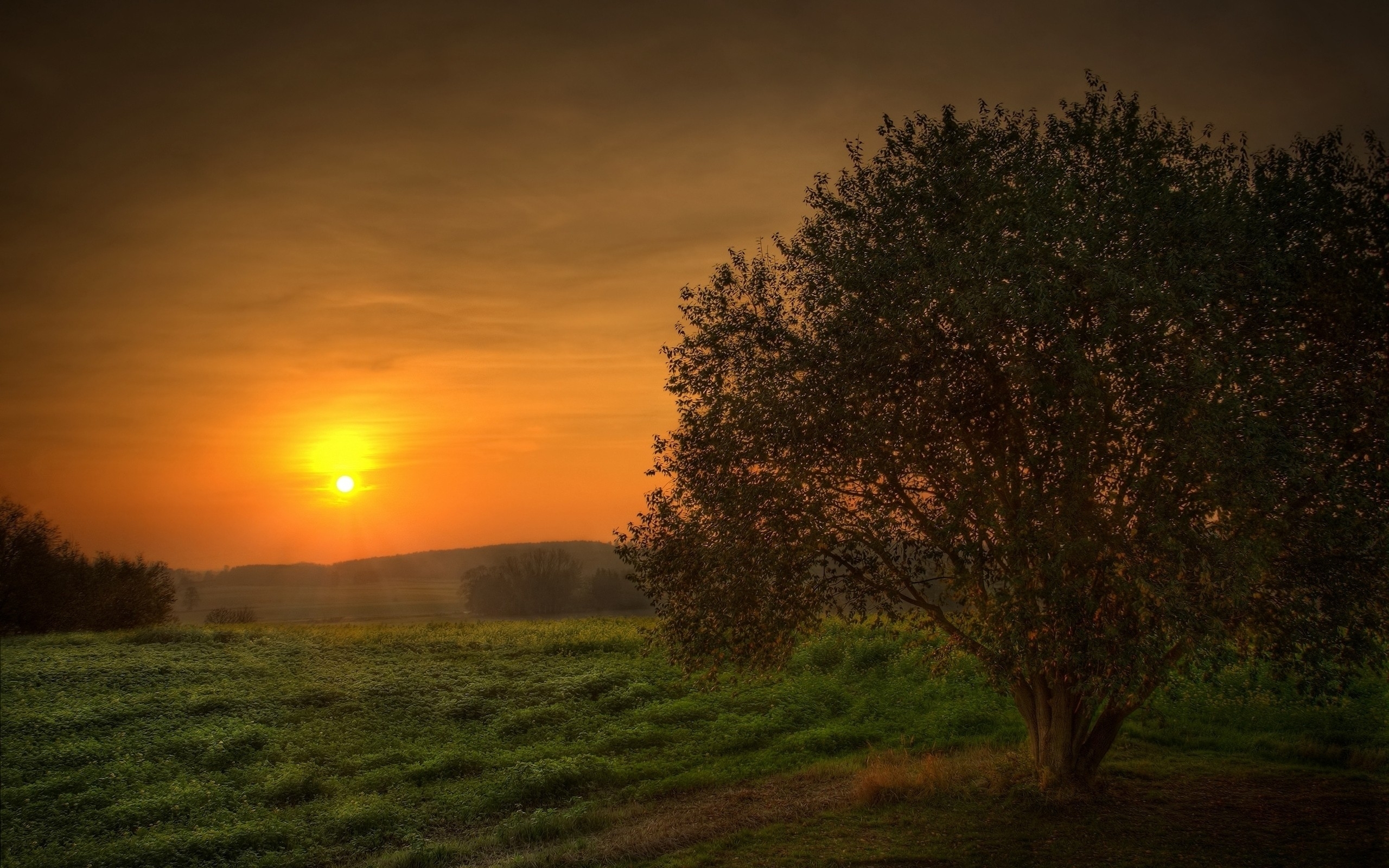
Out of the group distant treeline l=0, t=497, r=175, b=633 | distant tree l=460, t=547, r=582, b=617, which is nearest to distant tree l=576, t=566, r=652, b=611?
distant tree l=460, t=547, r=582, b=617

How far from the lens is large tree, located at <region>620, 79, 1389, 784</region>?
1401 centimetres

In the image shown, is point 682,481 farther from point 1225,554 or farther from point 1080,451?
point 1225,554

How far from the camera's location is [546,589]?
13862 centimetres

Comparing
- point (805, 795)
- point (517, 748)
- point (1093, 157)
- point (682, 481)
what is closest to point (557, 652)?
point (517, 748)

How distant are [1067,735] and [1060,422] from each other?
8.75 m

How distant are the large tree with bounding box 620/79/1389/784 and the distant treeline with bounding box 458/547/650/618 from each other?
364 feet

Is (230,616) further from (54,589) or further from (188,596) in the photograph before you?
(188,596)

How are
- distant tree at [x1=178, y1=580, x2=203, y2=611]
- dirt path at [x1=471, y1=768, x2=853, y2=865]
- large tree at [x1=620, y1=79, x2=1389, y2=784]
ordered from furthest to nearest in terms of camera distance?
distant tree at [x1=178, y1=580, x2=203, y2=611] < dirt path at [x1=471, y1=768, x2=853, y2=865] < large tree at [x1=620, y1=79, x2=1389, y2=784]

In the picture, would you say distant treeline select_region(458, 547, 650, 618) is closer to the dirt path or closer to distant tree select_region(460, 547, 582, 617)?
distant tree select_region(460, 547, 582, 617)

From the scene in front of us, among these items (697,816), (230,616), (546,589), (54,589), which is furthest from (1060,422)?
(546,589)

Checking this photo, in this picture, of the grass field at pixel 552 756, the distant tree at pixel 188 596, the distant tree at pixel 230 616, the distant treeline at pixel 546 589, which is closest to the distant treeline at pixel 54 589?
the distant tree at pixel 230 616

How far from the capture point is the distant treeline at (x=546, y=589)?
13075 centimetres

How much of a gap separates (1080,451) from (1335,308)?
21.3 feet

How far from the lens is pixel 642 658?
43969mm
